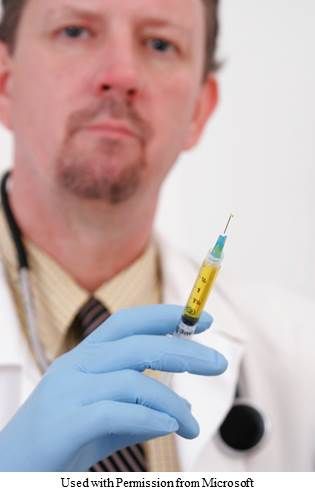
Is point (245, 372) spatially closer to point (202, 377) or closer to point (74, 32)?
point (202, 377)

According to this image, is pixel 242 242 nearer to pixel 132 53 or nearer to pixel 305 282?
pixel 305 282

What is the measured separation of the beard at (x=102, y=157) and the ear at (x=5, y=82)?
0.47ft

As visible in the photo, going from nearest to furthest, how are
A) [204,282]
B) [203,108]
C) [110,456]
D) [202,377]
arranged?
[204,282] < [110,456] < [202,377] < [203,108]

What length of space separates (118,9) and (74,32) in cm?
7

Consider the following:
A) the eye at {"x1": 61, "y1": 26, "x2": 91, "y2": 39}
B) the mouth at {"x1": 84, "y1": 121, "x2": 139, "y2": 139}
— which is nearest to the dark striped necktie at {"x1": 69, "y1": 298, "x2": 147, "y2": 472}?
the mouth at {"x1": 84, "y1": 121, "x2": 139, "y2": 139}

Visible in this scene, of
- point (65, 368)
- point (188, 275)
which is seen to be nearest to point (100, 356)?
point (65, 368)

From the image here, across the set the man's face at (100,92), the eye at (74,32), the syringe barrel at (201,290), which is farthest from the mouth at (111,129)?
the syringe barrel at (201,290)

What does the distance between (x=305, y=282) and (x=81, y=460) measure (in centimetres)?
59

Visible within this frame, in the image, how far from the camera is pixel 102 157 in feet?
2.92

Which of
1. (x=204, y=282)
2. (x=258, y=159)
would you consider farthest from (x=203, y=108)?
(x=204, y=282)

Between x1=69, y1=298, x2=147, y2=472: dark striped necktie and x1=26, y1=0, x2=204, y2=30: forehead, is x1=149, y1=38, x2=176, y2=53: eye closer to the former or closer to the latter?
x1=26, y1=0, x2=204, y2=30: forehead

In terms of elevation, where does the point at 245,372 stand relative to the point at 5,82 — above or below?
below

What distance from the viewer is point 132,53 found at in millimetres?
898

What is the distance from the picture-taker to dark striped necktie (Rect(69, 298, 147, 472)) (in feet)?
2.63
